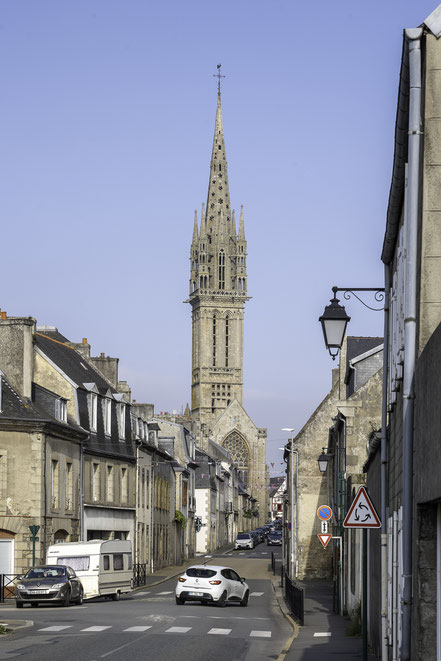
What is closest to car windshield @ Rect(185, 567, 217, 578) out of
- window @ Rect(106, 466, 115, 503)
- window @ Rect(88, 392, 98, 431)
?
window @ Rect(88, 392, 98, 431)

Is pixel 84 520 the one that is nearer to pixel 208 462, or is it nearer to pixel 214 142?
pixel 208 462

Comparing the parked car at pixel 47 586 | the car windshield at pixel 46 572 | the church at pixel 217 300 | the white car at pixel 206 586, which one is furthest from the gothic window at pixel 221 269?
the car windshield at pixel 46 572

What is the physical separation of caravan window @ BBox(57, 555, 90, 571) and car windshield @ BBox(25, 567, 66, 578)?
2598 mm

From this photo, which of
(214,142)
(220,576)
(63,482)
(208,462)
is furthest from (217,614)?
(214,142)

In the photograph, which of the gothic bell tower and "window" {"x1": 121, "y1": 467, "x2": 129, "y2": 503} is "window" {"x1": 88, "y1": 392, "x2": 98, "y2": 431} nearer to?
"window" {"x1": 121, "y1": 467, "x2": 129, "y2": 503}

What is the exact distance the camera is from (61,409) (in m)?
45.4

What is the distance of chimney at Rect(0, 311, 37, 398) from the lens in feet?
143

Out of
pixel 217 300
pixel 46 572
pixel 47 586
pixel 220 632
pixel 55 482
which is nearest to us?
pixel 220 632

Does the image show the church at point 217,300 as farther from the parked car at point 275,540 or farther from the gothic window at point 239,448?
the parked car at point 275,540

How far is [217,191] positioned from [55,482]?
143 m

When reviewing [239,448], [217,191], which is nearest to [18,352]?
[239,448]

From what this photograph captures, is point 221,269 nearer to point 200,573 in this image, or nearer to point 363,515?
point 200,573

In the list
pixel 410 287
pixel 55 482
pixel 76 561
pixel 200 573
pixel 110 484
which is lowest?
pixel 200 573

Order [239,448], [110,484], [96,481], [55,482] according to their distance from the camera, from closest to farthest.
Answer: [55,482] < [96,481] < [110,484] < [239,448]
